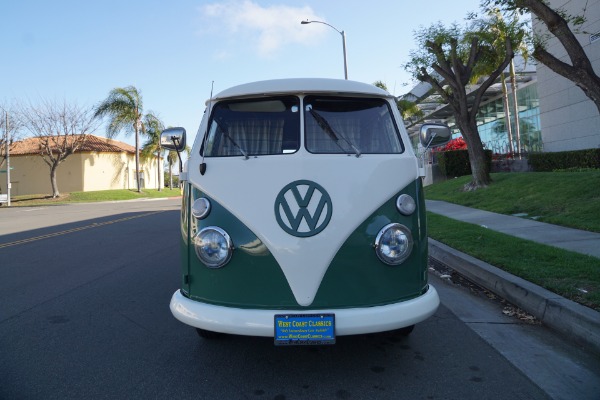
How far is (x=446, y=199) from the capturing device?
16.2 metres

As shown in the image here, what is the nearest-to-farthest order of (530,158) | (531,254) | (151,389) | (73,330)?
1. (151,389)
2. (73,330)
3. (531,254)
4. (530,158)

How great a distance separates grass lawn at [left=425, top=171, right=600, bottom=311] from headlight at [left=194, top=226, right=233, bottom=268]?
3.39m

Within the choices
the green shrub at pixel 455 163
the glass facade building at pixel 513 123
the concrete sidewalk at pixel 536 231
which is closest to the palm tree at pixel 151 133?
the glass facade building at pixel 513 123

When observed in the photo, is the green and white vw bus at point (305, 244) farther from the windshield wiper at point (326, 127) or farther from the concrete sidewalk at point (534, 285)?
the concrete sidewalk at point (534, 285)

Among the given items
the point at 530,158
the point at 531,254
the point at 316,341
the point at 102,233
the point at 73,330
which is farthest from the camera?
the point at 530,158

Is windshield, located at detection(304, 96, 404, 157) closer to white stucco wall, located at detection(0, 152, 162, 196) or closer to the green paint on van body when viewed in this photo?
the green paint on van body

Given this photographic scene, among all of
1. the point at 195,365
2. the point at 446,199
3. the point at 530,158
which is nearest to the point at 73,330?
the point at 195,365

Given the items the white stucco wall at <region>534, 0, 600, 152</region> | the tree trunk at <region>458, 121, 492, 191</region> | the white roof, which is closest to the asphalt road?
the white roof

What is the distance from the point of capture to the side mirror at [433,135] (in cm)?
411

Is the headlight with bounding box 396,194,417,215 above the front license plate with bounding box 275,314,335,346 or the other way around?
above

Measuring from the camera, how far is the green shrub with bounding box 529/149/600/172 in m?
17.0

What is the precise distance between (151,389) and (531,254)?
5444 mm

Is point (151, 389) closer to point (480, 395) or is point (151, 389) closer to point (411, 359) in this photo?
point (411, 359)

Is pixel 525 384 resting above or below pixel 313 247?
below
